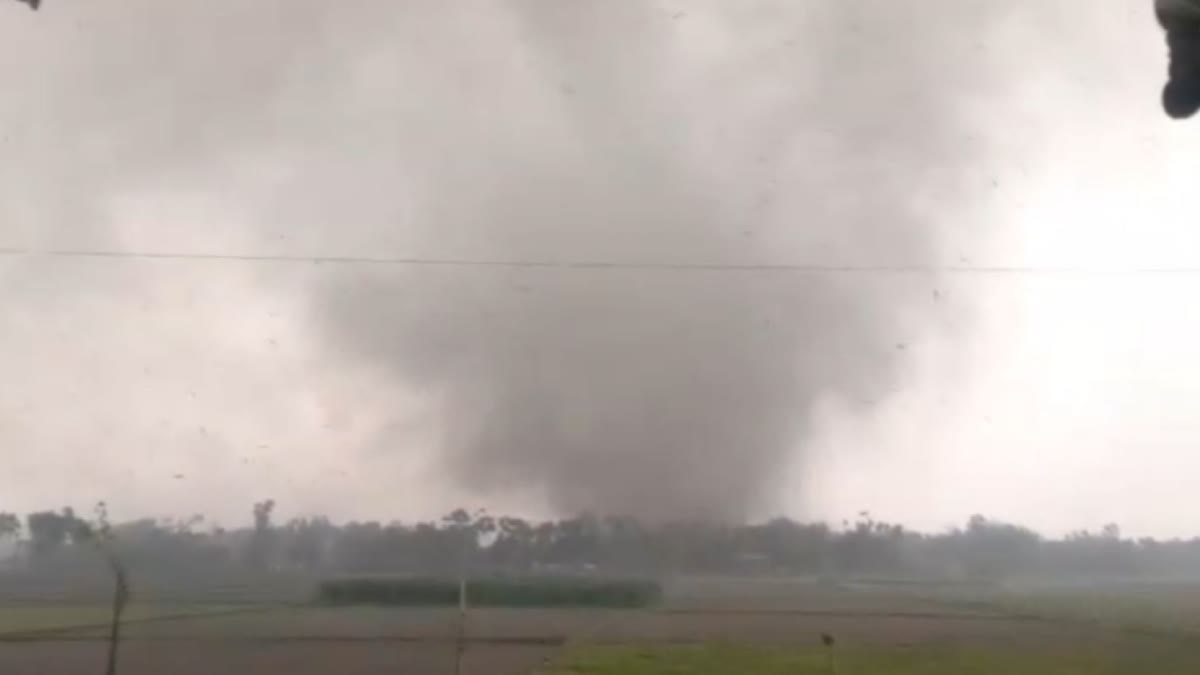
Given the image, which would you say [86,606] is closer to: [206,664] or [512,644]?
[206,664]

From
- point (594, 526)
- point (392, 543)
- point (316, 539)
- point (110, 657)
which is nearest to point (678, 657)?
point (594, 526)

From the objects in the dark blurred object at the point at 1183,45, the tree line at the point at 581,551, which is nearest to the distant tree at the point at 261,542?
the tree line at the point at 581,551

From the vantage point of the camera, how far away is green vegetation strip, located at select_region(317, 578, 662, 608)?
251 inches

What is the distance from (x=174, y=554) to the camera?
6527mm

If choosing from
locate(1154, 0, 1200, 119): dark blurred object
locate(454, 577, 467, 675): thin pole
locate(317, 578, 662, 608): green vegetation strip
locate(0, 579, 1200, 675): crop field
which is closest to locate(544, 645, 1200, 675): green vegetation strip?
locate(0, 579, 1200, 675): crop field

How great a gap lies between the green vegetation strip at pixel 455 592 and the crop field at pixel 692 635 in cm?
8

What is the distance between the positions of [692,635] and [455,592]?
1.54m

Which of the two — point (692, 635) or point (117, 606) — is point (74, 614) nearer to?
point (117, 606)

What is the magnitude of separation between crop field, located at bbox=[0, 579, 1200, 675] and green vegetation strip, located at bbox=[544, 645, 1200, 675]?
12 mm

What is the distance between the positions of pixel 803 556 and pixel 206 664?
3593mm

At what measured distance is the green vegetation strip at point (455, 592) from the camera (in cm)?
639

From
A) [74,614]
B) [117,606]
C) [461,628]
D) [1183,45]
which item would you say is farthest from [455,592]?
[1183,45]

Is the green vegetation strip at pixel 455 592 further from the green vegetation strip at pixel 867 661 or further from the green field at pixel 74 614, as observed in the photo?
the green field at pixel 74 614

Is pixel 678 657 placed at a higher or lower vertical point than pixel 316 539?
lower
